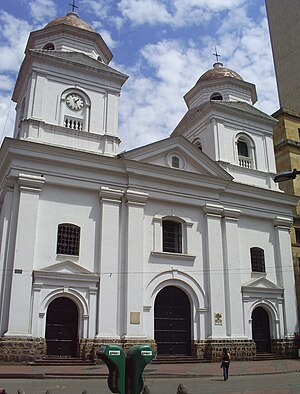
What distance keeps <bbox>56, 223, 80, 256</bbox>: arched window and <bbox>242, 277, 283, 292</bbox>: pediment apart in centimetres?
929

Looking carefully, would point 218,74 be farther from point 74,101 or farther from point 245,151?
point 74,101

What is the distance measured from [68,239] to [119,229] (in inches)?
98.1

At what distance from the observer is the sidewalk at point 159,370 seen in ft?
48.7

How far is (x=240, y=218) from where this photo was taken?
2488cm

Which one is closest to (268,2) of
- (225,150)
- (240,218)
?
(225,150)

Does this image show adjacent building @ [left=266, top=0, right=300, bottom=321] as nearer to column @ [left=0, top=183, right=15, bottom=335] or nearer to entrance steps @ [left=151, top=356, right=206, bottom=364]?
entrance steps @ [left=151, top=356, right=206, bottom=364]

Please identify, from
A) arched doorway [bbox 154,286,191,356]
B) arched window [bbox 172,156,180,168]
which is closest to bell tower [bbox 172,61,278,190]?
arched window [bbox 172,156,180,168]

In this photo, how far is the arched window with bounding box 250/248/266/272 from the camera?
24.8 m

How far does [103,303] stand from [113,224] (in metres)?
3.71

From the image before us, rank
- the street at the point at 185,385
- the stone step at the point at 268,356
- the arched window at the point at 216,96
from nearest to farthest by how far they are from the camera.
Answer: the street at the point at 185,385 → the stone step at the point at 268,356 → the arched window at the point at 216,96

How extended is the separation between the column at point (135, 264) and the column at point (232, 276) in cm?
489

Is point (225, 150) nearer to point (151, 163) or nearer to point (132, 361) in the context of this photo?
point (151, 163)

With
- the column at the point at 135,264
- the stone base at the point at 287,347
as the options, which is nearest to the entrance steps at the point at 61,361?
the column at the point at 135,264

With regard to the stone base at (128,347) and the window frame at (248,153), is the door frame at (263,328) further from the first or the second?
the window frame at (248,153)
